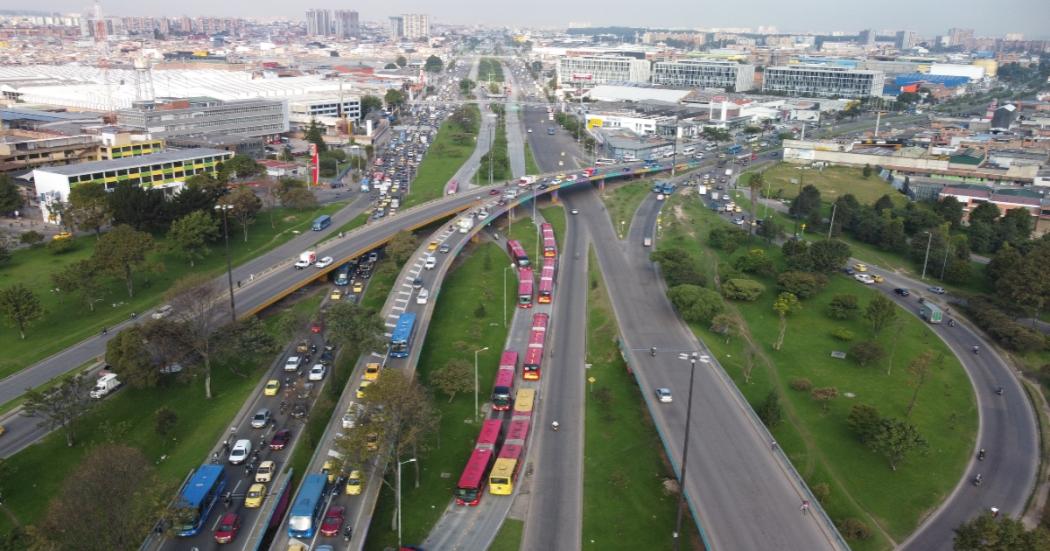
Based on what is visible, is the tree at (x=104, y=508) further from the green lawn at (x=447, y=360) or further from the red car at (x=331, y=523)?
the green lawn at (x=447, y=360)

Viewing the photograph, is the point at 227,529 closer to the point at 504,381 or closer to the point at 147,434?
the point at 147,434

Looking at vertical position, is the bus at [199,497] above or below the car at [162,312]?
below

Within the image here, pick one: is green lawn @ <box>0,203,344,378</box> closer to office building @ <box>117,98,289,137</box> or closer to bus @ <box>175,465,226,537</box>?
bus @ <box>175,465,226,537</box>

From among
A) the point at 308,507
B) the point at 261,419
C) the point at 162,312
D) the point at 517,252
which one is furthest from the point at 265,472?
the point at 517,252

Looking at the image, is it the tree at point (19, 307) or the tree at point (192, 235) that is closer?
the tree at point (19, 307)

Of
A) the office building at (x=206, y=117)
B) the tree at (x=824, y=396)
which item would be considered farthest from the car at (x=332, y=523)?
the office building at (x=206, y=117)

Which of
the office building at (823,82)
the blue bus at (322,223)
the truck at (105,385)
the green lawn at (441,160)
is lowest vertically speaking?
the truck at (105,385)

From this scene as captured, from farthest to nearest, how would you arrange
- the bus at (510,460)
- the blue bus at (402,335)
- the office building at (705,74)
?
the office building at (705,74)
the blue bus at (402,335)
the bus at (510,460)
